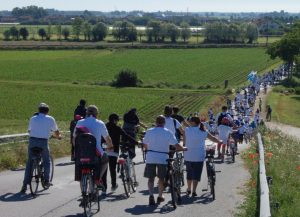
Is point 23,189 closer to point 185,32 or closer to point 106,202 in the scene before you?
point 106,202

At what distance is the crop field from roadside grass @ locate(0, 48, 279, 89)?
26.6ft

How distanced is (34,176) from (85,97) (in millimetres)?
48134

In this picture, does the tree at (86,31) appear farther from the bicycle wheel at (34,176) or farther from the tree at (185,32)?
the bicycle wheel at (34,176)

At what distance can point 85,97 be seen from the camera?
59.9 metres

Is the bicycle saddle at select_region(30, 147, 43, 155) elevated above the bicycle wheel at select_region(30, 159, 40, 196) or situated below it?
above

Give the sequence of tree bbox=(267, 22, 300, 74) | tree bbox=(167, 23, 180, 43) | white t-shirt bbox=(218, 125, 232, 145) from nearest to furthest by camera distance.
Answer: white t-shirt bbox=(218, 125, 232, 145) < tree bbox=(267, 22, 300, 74) < tree bbox=(167, 23, 180, 43)

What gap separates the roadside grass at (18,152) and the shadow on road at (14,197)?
10.8 feet

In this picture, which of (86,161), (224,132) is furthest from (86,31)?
(86,161)

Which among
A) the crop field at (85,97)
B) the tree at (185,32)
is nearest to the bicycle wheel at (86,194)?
the crop field at (85,97)

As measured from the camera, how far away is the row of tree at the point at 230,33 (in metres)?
168

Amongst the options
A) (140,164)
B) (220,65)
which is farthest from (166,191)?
(220,65)

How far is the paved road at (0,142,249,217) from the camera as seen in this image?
416 inches

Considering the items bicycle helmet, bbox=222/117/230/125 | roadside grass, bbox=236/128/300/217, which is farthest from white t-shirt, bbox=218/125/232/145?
roadside grass, bbox=236/128/300/217

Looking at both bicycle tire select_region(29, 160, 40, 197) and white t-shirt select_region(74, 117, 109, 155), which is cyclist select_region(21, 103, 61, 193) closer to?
bicycle tire select_region(29, 160, 40, 197)
